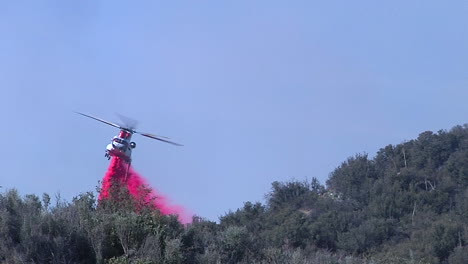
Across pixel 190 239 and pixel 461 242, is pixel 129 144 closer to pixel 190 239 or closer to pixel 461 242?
pixel 190 239

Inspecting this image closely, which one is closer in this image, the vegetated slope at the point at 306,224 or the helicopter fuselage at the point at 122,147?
the vegetated slope at the point at 306,224

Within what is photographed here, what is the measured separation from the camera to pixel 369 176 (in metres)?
70.0

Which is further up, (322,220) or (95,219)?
(322,220)

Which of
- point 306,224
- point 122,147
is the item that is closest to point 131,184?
point 122,147

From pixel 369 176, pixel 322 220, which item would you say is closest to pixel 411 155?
pixel 369 176

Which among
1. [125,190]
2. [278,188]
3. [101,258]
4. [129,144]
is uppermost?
[278,188]

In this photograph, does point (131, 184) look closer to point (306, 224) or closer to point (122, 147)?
point (122, 147)

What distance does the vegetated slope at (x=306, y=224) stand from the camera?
17.9 meters

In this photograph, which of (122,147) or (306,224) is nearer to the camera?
(122,147)

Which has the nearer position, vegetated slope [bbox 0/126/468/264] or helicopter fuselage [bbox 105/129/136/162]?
vegetated slope [bbox 0/126/468/264]

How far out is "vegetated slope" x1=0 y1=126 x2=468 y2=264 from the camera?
58.6 ft

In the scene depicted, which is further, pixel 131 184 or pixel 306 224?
pixel 306 224

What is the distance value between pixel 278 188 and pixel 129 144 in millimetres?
33367

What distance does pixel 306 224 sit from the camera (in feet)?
144
